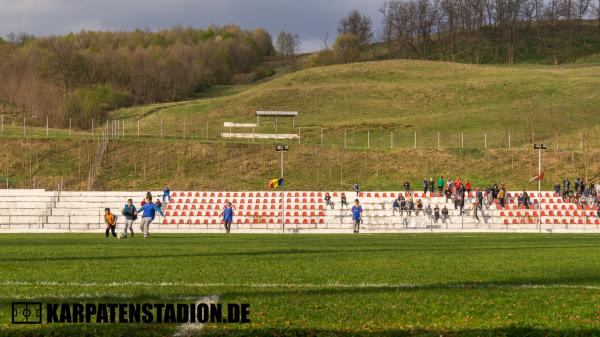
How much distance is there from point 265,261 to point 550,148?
68.6 meters

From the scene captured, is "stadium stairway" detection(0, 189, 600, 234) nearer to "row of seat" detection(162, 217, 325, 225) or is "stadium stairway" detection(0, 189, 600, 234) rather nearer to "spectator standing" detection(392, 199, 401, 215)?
"row of seat" detection(162, 217, 325, 225)

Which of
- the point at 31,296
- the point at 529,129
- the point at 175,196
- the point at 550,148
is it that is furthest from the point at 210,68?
the point at 31,296

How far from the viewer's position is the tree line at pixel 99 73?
13538cm

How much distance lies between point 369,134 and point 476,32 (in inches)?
3764

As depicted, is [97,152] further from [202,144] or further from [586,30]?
[586,30]

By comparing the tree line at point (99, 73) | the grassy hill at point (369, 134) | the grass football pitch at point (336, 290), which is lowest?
the grass football pitch at point (336, 290)

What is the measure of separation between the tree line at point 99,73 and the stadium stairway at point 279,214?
67.6 meters

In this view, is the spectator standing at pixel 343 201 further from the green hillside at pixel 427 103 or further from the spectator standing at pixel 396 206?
the green hillside at pixel 427 103

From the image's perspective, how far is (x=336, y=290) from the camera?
1468cm

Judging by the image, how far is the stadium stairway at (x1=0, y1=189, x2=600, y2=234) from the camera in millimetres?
54938

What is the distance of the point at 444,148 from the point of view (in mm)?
85062

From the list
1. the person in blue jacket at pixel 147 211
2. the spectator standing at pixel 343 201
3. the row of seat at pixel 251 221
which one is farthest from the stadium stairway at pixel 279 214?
the person in blue jacket at pixel 147 211

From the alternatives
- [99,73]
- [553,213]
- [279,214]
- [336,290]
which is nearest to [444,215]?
[553,213]

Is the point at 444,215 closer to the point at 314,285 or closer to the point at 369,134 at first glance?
the point at 314,285
